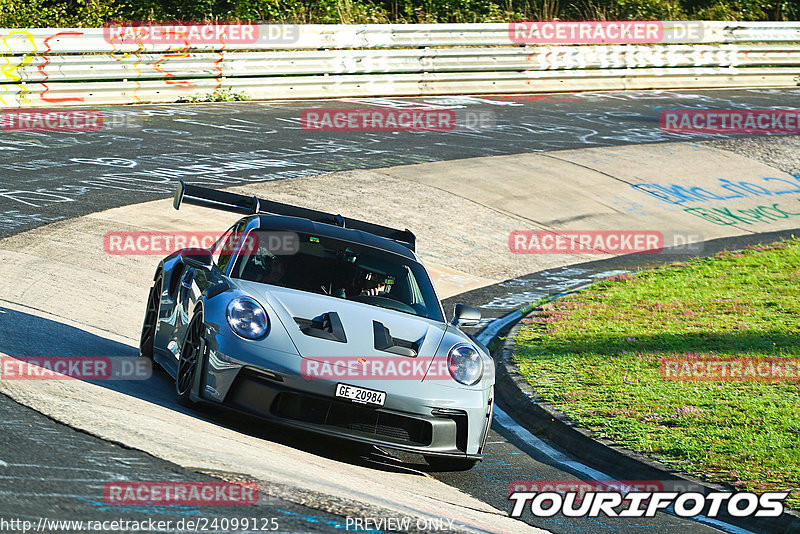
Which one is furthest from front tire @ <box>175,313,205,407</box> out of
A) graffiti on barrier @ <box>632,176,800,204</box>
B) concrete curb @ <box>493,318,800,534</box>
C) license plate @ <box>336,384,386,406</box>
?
graffiti on barrier @ <box>632,176,800,204</box>

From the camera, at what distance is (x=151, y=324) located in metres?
8.95

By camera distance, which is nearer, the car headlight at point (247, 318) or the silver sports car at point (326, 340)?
the silver sports car at point (326, 340)

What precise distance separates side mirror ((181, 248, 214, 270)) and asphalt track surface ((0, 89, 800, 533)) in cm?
93

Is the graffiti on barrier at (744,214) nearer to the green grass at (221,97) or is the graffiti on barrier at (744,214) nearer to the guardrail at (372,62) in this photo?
the guardrail at (372,62)

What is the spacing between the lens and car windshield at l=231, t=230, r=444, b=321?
7.77 m

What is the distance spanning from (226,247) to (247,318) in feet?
4.70

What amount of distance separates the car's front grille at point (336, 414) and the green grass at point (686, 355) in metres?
2.02

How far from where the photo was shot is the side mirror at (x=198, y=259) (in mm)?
7906

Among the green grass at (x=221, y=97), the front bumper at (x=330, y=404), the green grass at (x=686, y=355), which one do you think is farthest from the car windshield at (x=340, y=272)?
→ the green grass at (x=221, y=97)

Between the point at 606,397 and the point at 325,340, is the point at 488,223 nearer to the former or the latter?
the point at 606,397

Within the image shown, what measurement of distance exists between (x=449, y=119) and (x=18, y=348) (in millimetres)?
15814

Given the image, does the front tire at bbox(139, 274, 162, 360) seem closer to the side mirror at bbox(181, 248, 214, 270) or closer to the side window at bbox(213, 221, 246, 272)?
the side mirror at bbox(181, 248, 214, 270)

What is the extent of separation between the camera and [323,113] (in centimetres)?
2205

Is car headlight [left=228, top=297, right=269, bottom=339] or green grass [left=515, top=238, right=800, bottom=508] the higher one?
car headlight [left=228, top=297, right=269, bottom=339]
